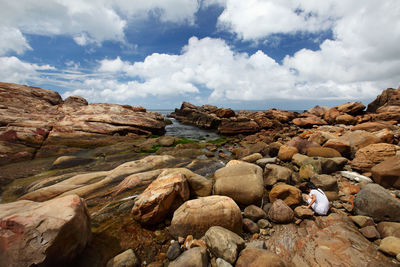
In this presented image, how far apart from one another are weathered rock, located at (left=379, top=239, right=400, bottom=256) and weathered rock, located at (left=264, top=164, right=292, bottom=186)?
369 cm

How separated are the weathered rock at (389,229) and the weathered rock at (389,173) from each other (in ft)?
10.5

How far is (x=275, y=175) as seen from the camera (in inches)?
317

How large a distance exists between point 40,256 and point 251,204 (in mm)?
6227

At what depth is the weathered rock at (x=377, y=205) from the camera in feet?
16.6

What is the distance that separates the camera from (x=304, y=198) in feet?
22.3

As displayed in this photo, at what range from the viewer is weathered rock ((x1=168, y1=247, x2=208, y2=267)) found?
3629mm

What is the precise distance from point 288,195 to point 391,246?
8.98 feet

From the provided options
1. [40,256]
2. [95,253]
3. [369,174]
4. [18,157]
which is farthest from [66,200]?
[18,157]

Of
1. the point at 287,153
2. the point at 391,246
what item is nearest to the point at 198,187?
the point at 391,246

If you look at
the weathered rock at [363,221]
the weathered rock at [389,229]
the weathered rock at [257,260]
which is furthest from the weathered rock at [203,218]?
the weathered rock at [389,229]

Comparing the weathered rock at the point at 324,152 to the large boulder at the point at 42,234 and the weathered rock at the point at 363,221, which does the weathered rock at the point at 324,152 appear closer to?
the weathered rock at the point at 363,221

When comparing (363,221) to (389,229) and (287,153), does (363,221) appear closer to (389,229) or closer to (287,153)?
(389,229)

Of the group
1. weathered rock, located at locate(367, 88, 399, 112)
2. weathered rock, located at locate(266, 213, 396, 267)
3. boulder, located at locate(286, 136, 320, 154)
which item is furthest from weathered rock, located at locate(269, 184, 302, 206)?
weathered rock, located at locate(367, 88, 399, 112)

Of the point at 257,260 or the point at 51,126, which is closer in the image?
the point at 257,260
